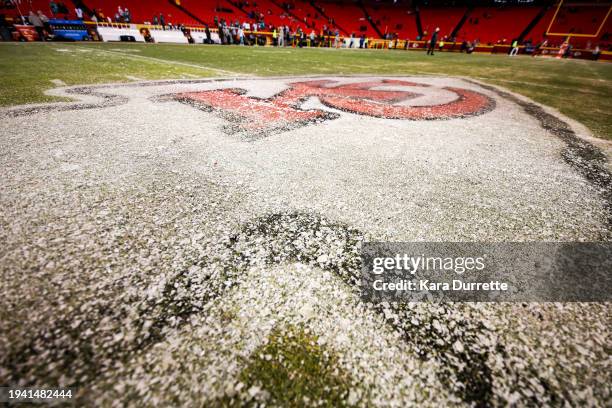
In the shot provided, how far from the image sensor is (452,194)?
2014 millimetres

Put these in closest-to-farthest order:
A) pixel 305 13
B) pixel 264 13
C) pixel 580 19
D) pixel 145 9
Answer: pixel 145 9 → pixel 580 19 → pixel 264 13 → pixel 305 13

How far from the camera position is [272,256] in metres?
1.38

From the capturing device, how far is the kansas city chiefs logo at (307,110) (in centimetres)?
333

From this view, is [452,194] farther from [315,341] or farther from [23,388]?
[23,388]

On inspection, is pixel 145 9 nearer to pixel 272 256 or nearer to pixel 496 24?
pixel 272 256

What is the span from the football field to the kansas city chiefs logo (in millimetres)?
138

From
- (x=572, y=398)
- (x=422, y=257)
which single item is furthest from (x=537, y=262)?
(x=572, y=398)

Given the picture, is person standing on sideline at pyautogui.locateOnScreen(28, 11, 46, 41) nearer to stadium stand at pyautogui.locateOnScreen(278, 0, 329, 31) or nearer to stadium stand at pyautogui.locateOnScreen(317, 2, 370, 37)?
stadium stand at pyautogui.locateOnScreen(278, 0, 329, 31)

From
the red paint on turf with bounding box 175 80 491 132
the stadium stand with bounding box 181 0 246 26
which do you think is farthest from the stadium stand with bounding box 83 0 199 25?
the red paint on turf with bounding box 175 80 491 132

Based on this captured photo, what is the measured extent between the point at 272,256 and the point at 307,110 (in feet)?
10.1

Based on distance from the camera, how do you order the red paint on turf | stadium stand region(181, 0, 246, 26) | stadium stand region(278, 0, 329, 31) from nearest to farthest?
the red paint on turf, stadium stand region(181, 0, 246, 26), stadium stand region(278, 0, 329, 31)

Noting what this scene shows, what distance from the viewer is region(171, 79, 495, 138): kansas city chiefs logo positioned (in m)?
3.33

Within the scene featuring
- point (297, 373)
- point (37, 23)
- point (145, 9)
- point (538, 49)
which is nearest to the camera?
point (297, 373)

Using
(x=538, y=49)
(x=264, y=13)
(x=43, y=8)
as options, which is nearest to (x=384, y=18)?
(x=264, y=13)
